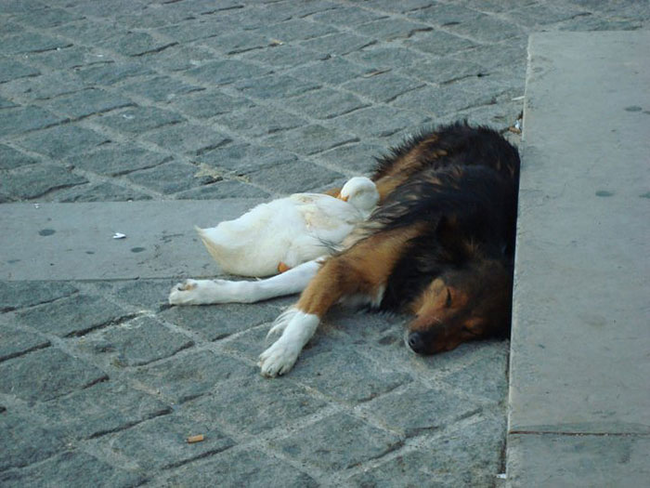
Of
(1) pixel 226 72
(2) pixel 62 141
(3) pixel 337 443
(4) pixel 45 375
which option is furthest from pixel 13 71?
(3) pixel 337 443

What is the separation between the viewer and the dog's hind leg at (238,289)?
4.73 meters

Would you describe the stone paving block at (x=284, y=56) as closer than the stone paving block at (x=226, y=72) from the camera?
No

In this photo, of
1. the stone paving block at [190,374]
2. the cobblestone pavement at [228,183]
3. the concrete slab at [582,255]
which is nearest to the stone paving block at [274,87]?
the cobblestone pavement at [228,183]

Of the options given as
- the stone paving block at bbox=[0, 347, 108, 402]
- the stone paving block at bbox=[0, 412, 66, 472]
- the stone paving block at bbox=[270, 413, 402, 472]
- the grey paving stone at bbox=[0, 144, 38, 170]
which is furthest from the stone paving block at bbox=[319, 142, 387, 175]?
the stone paving block at bbox=[0, 412, 66, 472]

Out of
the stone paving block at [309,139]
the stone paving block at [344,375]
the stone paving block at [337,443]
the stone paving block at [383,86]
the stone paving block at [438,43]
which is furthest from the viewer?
the stone paving block at [438,43]

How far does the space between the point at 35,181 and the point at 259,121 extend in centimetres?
150

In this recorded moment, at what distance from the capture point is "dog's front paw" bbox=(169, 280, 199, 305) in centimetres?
472

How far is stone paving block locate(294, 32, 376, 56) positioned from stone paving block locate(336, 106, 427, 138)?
3.69 feet

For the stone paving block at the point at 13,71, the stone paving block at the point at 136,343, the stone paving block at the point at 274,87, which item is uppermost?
the stone paving block at the point at 13,71

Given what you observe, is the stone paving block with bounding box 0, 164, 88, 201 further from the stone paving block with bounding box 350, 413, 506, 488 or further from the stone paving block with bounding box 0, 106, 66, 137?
the stone paving block with bounding box 350, 413, 506, 488

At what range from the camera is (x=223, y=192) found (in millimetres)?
5902

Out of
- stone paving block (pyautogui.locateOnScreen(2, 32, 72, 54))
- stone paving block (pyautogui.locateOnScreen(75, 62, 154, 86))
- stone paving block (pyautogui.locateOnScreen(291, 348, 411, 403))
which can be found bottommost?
stone paving block (pyautogui.locateOnScreen(291, 348, 411, 403))

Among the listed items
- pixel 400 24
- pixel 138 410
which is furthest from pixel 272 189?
pixel 400 24

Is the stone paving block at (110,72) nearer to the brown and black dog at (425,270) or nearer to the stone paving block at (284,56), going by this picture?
the stone paving block at (284,56)
